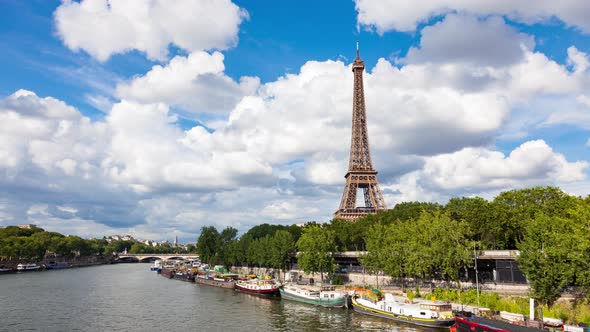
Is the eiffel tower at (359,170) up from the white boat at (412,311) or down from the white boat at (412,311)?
up

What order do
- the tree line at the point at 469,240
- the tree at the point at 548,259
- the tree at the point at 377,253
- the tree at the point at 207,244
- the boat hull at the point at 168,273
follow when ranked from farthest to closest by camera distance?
1. the tree at the point at 207,244
2. the boat hull at the point at 168,273
3. the tree at the point at 377,253
4. the tree line at the point at 469,240
5. the tree at the point at 548,259

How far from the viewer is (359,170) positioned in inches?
5074

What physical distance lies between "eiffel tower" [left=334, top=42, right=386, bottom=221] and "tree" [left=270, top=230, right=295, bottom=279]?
79.7 feet

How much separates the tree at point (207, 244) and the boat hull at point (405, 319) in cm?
9451

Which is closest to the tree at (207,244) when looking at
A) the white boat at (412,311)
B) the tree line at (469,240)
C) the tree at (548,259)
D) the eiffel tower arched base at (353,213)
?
the tree line at (469,240)

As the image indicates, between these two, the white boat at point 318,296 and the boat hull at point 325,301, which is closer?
the boat hull at point 325,301

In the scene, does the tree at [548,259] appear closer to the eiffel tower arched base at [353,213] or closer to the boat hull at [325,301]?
the boat hull at [325,301]

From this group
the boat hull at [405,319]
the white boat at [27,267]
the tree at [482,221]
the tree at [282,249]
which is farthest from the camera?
the white boat at [27,267]

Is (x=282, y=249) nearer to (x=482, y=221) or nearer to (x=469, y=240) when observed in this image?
(x=469, y=240)

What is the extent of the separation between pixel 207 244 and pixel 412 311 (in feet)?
351

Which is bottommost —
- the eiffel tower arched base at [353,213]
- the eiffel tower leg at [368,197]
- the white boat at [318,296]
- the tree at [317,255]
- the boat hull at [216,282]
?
the boat hull at [216,282]

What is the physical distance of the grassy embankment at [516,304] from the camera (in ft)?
145

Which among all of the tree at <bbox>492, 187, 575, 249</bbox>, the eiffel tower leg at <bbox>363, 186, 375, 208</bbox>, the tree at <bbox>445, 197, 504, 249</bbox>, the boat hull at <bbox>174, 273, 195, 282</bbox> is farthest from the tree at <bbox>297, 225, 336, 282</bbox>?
the boat hull at <bbox>174, 273, 195, 282</bbox>

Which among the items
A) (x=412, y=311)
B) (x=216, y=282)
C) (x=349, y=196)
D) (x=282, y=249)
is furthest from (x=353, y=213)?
(x=412, y=311)
